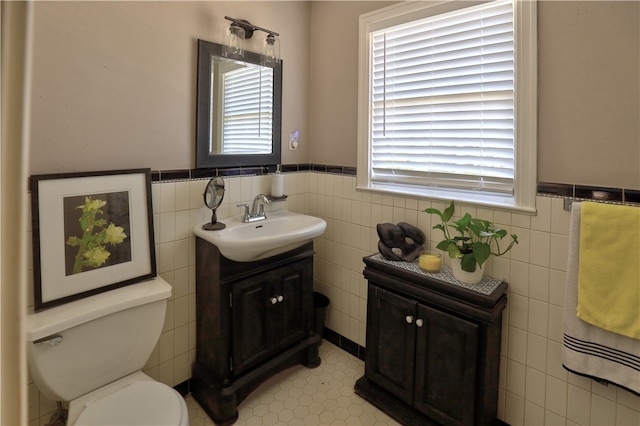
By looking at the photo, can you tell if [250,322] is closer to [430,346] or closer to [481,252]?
[430,346]

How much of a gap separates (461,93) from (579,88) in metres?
0.52

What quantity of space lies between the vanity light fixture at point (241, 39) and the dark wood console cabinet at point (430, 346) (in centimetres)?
142

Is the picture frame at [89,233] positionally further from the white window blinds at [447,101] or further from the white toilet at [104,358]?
the white window blinds at [447,101]

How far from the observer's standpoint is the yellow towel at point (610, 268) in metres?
1.28

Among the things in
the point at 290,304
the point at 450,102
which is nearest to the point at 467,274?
the point at 450,102

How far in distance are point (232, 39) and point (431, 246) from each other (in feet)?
5.38

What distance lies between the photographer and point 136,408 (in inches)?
52.4

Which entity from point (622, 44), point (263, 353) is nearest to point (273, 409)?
point (263, 353)

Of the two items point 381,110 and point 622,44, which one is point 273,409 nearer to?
point 381,110

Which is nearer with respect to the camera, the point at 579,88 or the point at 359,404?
the point at 579,88

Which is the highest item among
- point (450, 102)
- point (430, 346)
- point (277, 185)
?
point (450, 102)

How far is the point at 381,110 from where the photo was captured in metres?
2.19

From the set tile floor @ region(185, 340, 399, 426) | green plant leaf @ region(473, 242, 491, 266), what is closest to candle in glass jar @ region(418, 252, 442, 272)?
green plant leaf @ region(473, 242, 491, 266)

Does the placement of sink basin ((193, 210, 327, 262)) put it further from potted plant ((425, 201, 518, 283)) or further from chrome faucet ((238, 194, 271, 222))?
potted plant ((425, 201, 518, 283))
